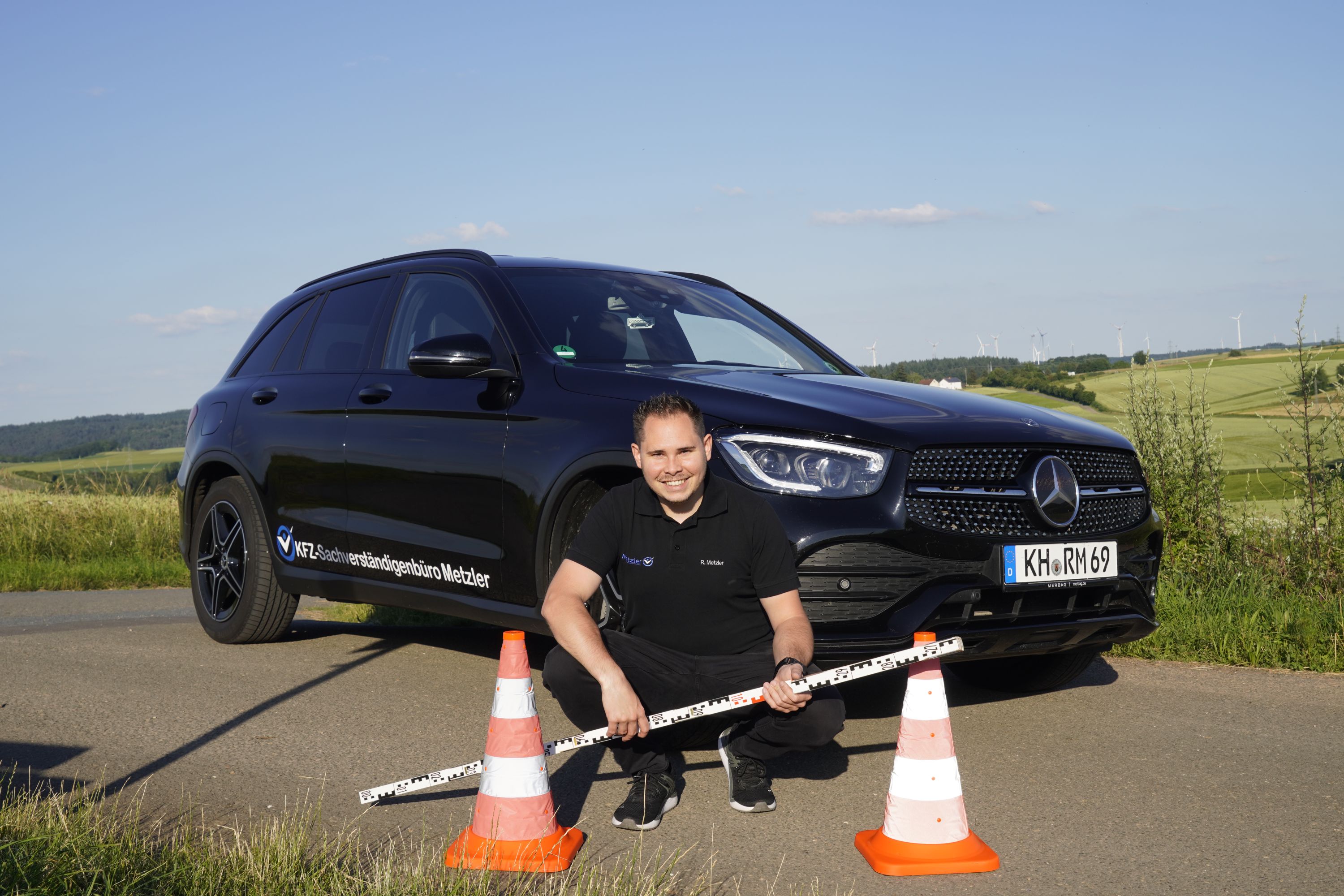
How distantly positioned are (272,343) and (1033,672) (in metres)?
4.41

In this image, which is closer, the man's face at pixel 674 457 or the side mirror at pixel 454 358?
the man's face at pixel 674 457

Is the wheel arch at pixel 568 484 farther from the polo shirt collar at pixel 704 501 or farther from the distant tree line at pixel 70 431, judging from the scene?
the distant tree line at pixel 70 431

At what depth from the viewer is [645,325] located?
5.46 m

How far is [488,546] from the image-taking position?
493cm

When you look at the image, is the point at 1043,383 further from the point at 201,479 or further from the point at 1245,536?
the point at 201,479

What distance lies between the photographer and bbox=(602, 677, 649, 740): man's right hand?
11.3 feet

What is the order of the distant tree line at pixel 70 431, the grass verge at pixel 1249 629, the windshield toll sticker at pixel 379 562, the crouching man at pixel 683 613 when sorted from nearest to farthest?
the crouching man at pixel 683 613 < the windshield toll sticker at pixel 379 562 < the grass verge at pixel 1249 629 < the distant tree line at pixel 70 431

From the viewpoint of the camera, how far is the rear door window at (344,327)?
605 centimetres

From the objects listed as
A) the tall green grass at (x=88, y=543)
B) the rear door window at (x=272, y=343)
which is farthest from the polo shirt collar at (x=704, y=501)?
the tall green grass at (x=88, y=543)

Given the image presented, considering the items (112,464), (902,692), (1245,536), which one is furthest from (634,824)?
(112,464)

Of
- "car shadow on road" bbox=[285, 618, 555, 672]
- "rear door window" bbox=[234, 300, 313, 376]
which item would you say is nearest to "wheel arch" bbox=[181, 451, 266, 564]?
"rear door window" bbox=[234, 300, 313, 376]

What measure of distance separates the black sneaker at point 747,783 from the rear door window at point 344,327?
120 inches

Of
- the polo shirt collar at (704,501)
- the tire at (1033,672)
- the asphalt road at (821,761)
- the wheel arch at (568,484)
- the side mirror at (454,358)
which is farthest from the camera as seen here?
the tire at (1033,672)

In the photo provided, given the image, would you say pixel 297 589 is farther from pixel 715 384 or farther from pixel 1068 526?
pixel 1068 526
